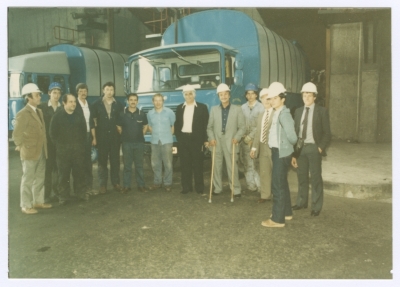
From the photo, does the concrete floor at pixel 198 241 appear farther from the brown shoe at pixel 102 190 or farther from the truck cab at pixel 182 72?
the truck cab at pixel 182 72

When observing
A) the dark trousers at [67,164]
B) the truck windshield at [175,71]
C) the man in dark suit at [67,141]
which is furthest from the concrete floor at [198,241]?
the truck windshield at [175,71]

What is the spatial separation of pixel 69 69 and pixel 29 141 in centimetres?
715

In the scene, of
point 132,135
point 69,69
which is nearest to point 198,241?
point 132,135

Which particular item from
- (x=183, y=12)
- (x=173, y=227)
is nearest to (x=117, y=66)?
(x=183, y=12)

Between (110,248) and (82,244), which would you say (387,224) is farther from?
(82,244)

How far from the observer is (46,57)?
10789 mm

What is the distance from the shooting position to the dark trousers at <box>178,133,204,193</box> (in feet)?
19.4

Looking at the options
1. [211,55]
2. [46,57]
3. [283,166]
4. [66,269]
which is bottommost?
[66,269]

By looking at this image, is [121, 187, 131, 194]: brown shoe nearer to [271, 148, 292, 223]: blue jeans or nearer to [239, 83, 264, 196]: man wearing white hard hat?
[239, 83, 264, 196]: man wearing white hard hat

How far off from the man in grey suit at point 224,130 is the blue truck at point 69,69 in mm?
6649

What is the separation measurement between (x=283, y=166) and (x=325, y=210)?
122 cm

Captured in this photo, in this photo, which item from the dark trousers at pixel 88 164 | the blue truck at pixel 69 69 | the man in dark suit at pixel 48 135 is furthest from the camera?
the blue truck at pixel 69 69

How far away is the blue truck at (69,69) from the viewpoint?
10.1 metres

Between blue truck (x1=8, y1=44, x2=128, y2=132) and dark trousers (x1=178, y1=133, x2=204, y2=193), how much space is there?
6174mm
